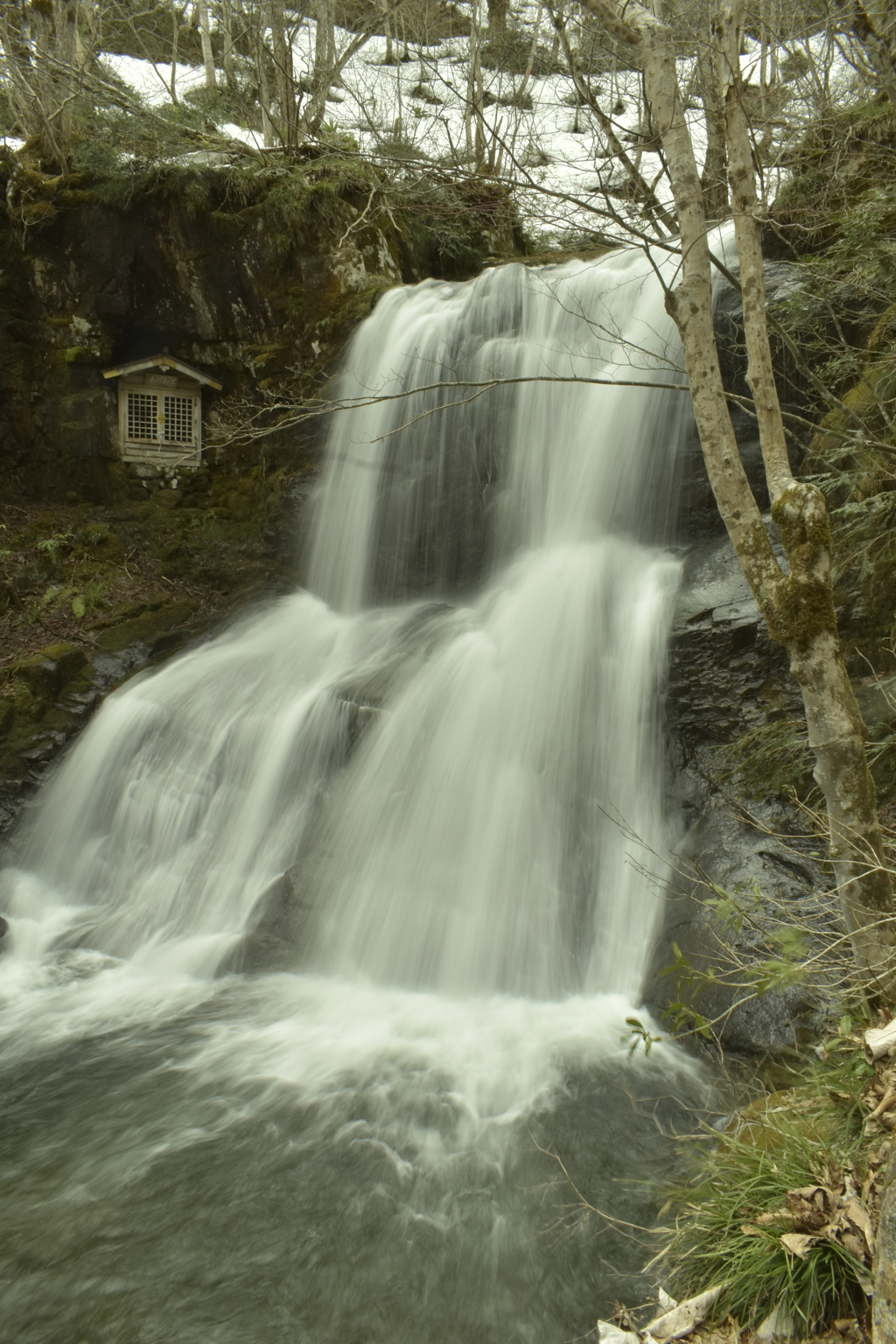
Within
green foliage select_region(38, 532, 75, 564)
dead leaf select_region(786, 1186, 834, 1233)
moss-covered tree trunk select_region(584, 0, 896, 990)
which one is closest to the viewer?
dead leaf select_region(786, 1186, 834, 1233)

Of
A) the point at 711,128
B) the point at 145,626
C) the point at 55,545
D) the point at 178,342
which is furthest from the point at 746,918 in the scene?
the point at 178,342

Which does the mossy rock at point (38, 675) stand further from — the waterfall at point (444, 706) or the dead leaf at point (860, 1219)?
the dead leaf at point (860, 1219)

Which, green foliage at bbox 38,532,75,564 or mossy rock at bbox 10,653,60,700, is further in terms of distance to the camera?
green foliage at bbox 38,532,75,564

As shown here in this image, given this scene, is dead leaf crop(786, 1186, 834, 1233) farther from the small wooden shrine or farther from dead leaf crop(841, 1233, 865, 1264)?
the small wooden shrine

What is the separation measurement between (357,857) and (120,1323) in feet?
11.5

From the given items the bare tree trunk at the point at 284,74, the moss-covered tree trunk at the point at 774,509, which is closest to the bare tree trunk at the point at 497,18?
the bare tree trunk at the point at 284,74

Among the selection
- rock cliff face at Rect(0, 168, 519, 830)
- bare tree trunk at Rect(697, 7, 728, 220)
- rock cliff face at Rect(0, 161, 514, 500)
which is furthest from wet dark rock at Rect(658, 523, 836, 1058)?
rock cliff face at Rect(0, 161, 514, 500)

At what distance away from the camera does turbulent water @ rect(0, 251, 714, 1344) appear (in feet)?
11.5

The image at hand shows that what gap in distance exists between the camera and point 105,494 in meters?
12.3

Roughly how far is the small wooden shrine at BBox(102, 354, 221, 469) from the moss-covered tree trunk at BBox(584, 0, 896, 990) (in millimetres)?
9857

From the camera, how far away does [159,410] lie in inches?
488

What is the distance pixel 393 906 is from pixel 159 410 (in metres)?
9.56

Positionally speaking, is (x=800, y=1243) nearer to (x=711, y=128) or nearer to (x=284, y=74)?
(x=711, y=128)

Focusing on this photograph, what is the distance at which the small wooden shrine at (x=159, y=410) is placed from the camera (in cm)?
1223
